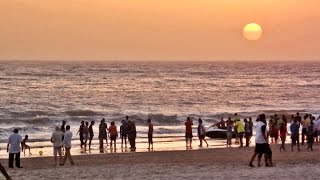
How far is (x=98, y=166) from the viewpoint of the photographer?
66.2 feet

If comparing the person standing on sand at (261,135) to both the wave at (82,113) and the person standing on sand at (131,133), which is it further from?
the wave at (82,113)

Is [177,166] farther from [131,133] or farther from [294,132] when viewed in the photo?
[131,133]

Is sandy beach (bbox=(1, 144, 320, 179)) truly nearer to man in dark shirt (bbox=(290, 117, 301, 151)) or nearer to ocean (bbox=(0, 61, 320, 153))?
man in dark shirt (bbox=(290, 117, 301, 151))

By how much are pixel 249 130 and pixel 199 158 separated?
5340mm

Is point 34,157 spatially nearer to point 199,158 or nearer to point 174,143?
point 199,158

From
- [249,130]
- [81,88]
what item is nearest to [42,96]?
[81,88]

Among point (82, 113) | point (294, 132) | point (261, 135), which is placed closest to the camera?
point (261, 135)

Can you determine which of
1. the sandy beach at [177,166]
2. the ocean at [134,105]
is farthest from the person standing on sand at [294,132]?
the ocean at [134,105]

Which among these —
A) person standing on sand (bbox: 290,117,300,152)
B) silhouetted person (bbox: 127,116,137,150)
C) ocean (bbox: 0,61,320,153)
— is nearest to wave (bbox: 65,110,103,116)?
ocean (bbox: 0,61,320,153)

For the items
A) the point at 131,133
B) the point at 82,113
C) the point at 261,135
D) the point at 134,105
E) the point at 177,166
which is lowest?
the point at 177,166

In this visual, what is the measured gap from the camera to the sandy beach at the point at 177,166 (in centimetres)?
1706

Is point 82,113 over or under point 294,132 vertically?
over

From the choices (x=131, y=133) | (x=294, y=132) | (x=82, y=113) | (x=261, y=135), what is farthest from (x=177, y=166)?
(x=82, y=113)

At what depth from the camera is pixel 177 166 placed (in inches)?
768
